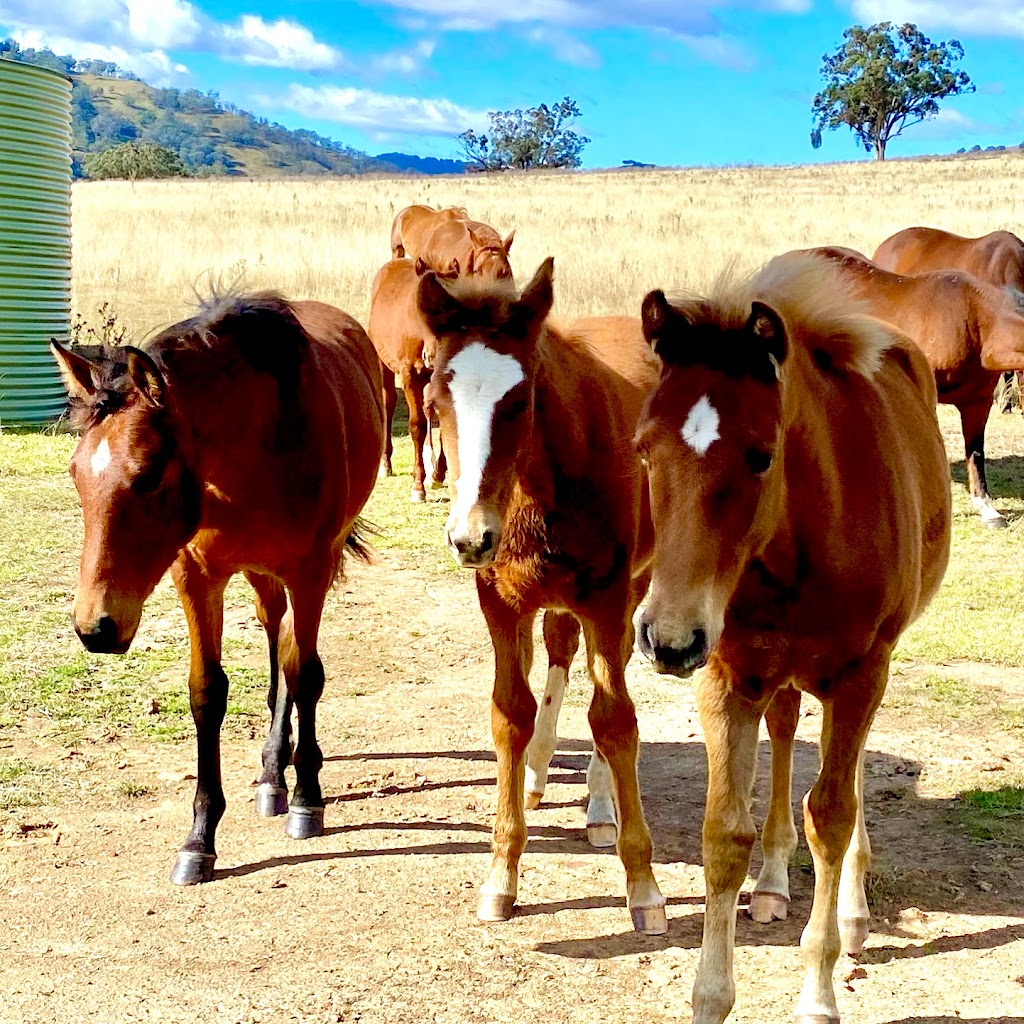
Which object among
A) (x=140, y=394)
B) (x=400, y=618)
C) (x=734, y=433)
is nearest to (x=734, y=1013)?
(x=734, y=433)

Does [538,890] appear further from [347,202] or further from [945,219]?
[347,202]

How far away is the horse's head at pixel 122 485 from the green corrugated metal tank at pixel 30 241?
933 cm

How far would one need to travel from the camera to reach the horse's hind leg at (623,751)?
4043 millimetres

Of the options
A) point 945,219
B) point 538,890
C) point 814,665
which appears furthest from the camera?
point 945,219

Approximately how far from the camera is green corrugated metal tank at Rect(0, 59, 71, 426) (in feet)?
42.1

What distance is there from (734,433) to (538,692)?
3.83 meters

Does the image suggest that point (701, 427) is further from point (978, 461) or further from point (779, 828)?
point (978, 461)

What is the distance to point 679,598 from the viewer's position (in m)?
2.75

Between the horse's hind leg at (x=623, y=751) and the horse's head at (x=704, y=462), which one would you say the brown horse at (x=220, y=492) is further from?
the horse's head at (x=704, y=462)

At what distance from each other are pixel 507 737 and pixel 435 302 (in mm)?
1527

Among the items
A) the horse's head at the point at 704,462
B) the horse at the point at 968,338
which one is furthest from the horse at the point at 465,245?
the horse's head at the point at 704,462

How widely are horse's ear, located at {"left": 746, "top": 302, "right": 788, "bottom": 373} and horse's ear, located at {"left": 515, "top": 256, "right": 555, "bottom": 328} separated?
3.74 ft

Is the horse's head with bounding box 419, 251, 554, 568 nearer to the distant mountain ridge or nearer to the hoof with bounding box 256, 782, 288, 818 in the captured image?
the hoof with bounding box 256, 782, 288, 818

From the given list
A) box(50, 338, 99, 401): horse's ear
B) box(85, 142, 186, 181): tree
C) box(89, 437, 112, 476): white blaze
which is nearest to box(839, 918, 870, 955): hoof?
box(89, 437, 112, 476): white blaze
